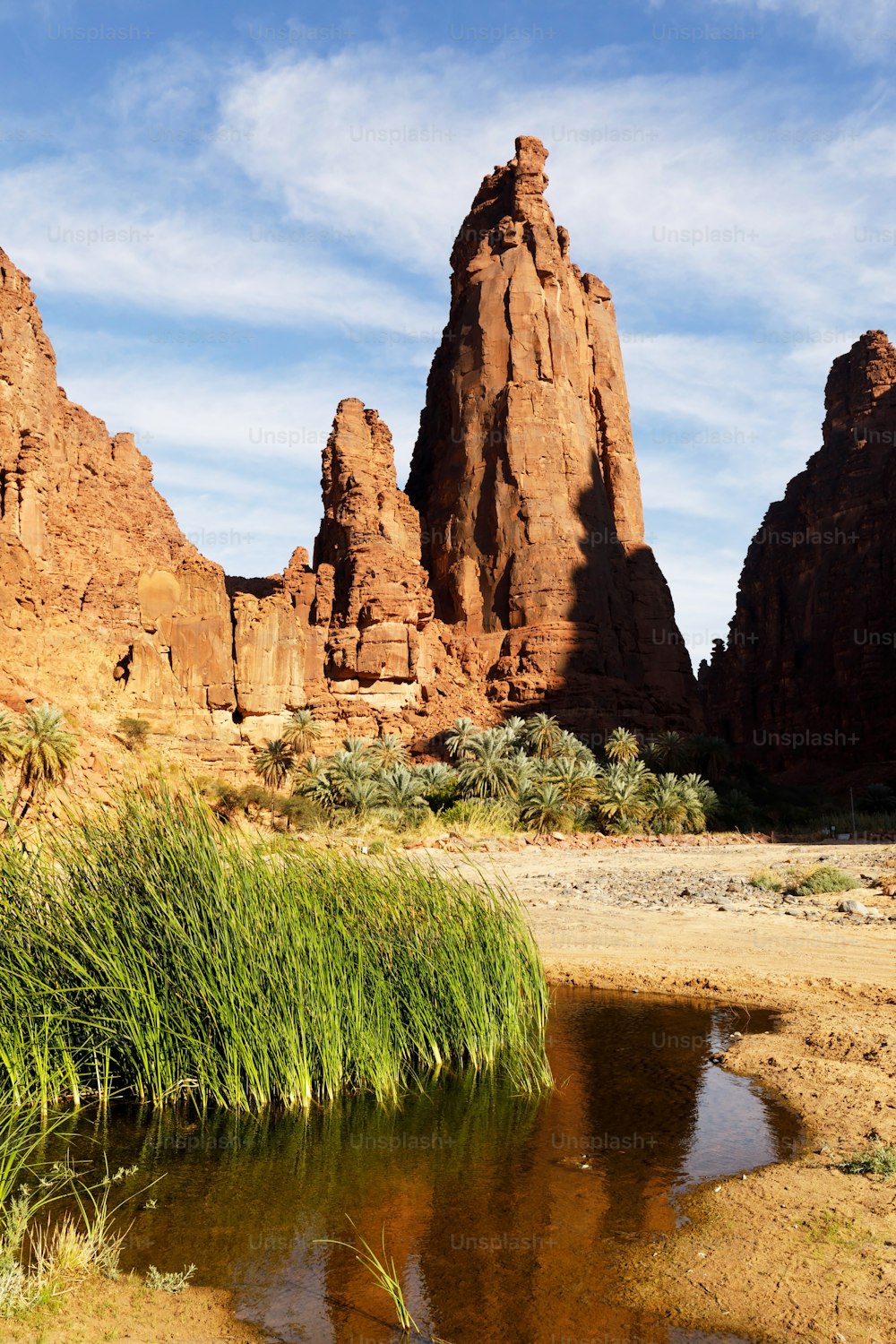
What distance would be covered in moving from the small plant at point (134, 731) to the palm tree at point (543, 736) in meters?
15.9

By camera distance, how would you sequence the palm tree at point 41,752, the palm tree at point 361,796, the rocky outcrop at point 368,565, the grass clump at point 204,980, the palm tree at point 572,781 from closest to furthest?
1. the grass clump at point 204,980
2. the palm tree at point 41,752
3. the palm tree at point 361,796
4. the palm tree at point 572,781
5. the rocky outcrop at point 368,565

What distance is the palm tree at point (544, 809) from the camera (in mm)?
34438

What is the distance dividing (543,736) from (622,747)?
3468 millimetres

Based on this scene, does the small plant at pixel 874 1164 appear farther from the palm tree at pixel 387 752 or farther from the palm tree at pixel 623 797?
the palm tree at pixel 387 752

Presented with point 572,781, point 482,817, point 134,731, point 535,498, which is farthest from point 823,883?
point 535,498

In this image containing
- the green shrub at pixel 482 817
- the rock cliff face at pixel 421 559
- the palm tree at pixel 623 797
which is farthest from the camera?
the rock cliff face at pixel 421 559

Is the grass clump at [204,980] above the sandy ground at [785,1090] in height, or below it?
above

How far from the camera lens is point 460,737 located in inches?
1711

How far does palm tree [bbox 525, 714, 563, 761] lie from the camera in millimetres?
43562

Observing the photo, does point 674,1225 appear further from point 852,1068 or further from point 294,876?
point 294,876

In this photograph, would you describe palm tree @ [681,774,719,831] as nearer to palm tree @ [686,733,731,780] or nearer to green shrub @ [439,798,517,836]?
palm tree @ [686,733,731,780]

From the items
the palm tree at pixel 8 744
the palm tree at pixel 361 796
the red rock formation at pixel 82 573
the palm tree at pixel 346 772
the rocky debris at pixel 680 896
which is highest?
the red rock formation at pixel 82 573

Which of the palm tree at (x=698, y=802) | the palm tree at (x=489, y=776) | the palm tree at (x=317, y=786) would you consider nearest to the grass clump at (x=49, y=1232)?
the palm tree at (x=317, y=786)

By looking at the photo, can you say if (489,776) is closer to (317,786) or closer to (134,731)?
(317,786)
